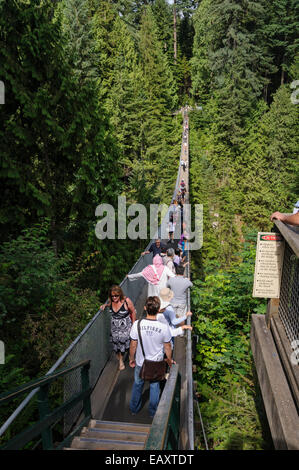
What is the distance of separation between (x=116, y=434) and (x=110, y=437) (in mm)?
71

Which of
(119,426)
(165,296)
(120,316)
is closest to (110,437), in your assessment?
(119,426)

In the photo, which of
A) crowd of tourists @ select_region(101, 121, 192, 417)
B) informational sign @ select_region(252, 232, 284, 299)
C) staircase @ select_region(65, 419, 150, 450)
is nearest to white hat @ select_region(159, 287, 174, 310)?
crowd of tourists @ select_region(101, 121, 192, 417)

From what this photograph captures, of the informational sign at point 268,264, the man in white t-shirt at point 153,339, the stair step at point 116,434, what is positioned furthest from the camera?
the informational sign at point 268,264

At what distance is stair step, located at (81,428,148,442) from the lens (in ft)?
10.0

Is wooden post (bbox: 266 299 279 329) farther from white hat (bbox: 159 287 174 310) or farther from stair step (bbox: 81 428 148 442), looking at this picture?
stair step (bbox: 81 428 148 442)

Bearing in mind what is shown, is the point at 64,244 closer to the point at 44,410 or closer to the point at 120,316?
the point at 120,316

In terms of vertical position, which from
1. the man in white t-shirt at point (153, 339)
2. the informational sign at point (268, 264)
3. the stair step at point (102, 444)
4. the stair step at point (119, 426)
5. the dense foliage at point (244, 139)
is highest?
the dense foliage at point (244, 139)

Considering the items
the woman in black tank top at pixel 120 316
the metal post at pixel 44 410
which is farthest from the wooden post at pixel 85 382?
the woman in black tank top at pixel 120 316

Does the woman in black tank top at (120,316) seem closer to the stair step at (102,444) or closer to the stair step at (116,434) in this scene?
the stair step at (116,434)

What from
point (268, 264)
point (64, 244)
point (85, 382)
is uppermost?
point (268, 264)

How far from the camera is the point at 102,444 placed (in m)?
2.89

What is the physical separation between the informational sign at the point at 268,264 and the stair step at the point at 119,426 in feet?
6.29

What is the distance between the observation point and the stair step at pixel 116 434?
3.06 m

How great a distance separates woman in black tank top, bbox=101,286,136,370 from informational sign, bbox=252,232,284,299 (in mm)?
1713
